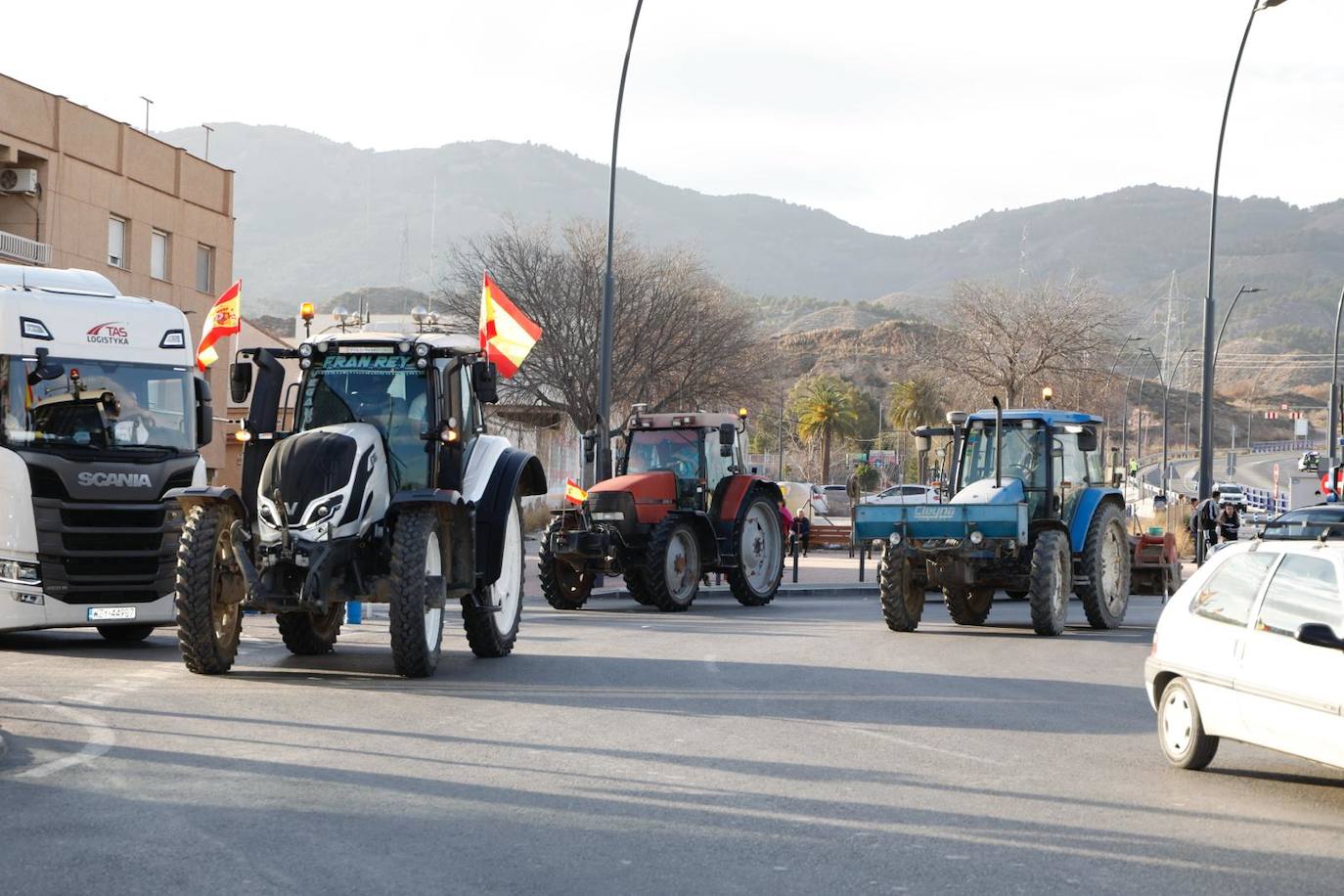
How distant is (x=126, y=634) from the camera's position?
17547 mm

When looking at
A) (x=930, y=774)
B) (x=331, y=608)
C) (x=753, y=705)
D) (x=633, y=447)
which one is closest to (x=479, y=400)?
(x=331, y=608)

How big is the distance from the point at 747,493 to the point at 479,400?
34.9 ft

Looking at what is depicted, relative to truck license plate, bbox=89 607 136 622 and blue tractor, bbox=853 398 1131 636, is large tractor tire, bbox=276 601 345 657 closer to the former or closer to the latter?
truck license plate, bbox=89 607 136 622

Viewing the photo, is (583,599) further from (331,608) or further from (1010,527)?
(331,608)

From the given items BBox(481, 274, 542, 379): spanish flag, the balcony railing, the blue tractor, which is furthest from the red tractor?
the balcony railing

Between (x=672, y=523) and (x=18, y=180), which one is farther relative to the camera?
(x=18, y=180)

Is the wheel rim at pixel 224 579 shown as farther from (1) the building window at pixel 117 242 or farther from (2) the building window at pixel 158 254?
(2) the building window at pixel 158 254

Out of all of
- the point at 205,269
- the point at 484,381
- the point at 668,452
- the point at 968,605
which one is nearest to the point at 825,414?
the point at 205,269

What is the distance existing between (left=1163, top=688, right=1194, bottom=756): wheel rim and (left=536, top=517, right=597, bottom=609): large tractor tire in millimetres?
14637

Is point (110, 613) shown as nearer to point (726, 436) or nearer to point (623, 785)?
point (623, 785)

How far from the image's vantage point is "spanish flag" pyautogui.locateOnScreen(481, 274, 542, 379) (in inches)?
824

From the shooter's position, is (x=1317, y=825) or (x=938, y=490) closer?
(x=1317, y=825)

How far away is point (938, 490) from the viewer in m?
21.9

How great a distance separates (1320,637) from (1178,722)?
5.33 feet
